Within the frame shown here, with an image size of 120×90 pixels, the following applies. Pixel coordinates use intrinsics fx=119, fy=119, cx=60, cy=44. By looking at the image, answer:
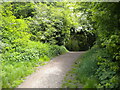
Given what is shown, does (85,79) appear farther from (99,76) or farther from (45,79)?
(45,79)

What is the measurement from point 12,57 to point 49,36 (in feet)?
14.0

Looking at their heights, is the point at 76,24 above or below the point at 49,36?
above

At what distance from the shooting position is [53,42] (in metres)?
9.18

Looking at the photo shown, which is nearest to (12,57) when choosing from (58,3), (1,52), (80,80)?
(1,52)

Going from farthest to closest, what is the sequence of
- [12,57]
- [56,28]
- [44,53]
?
[56,28], [44,53], [12,57]

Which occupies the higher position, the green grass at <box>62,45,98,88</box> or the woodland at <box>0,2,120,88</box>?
the woodland at <box>0,2,120,88</box>

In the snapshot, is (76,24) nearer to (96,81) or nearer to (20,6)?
(20,6)

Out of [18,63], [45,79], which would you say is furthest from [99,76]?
[18,63]

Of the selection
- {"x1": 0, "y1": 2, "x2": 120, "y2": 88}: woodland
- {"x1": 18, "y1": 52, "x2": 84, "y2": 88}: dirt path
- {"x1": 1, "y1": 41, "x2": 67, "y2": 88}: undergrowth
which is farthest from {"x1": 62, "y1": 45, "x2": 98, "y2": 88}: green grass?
{"x1": 1, "y1": 41, "x2": 67, "y2": 88}: undergrowth

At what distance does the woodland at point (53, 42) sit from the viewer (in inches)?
140

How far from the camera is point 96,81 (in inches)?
137

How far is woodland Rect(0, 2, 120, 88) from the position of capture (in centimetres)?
355

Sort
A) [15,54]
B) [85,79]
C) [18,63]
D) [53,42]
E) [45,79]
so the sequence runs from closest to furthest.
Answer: [85,79], [45,79], [18,63], [15,54], [53,42]

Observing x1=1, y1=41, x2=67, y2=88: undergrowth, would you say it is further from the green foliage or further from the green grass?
the green grass
